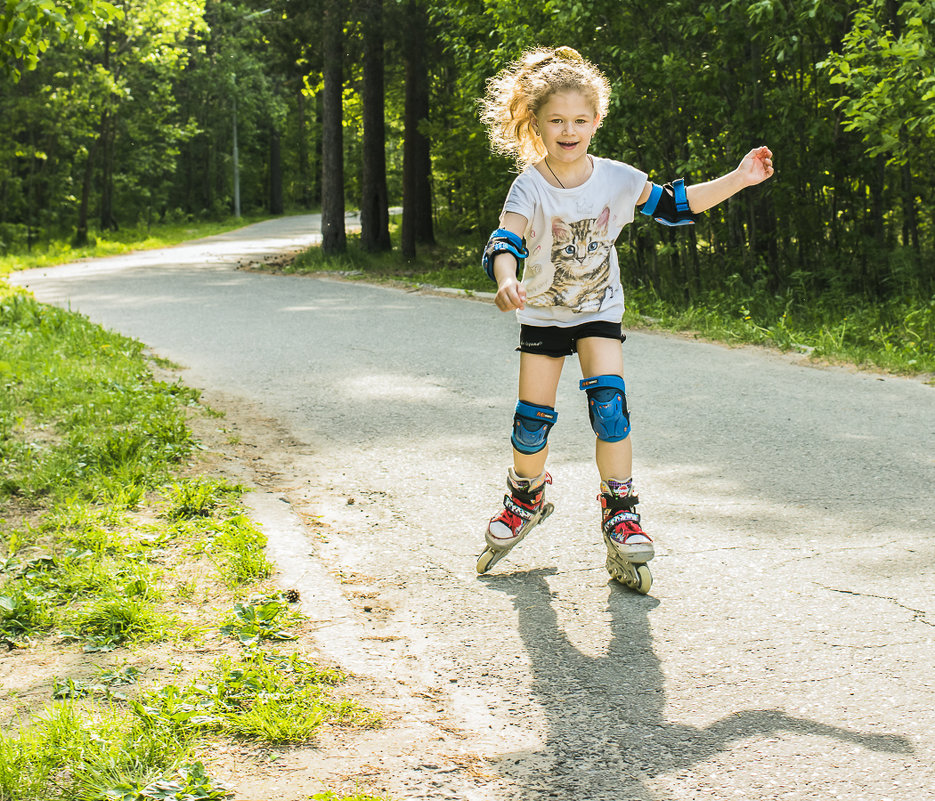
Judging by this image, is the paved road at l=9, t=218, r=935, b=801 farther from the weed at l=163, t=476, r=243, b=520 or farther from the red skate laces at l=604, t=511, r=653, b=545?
the weed at l=163, t=476, r=243, b=520

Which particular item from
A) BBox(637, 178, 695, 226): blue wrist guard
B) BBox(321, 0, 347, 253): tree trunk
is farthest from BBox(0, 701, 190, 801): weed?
BBox(321, 0, 347, 253): tree trunk

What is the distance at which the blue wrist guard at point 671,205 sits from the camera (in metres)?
4.07

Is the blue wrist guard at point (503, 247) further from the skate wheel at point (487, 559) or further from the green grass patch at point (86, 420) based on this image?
the green grass patch at point (86, 420)

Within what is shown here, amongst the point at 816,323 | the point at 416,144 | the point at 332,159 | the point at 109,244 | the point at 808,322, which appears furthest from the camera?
the point at 109,244

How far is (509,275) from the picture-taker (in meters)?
3.61

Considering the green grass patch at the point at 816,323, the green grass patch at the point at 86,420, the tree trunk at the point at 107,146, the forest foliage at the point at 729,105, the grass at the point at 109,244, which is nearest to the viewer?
the green grass patch at the point at 86,420

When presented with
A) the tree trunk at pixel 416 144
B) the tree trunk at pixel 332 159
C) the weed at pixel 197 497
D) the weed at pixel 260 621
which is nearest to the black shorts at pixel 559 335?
the weed at pixel 260 621

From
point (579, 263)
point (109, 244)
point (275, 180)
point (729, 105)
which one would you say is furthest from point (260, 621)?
point (275, 180)

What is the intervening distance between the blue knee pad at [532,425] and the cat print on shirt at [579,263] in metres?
0.40

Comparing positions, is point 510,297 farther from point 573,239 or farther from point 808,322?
point 808,322

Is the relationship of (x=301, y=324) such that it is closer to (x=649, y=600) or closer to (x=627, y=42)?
(x=627, y=42)

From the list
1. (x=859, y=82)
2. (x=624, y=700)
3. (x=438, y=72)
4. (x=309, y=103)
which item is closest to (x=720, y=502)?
(x=624, y=700)

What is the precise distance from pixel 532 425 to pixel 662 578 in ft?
2.52

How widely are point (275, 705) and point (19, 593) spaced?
1343mm
